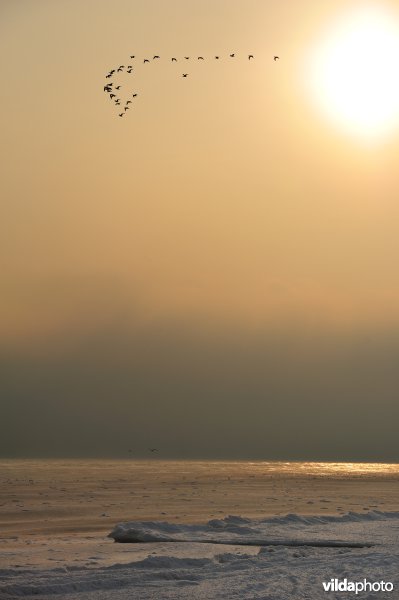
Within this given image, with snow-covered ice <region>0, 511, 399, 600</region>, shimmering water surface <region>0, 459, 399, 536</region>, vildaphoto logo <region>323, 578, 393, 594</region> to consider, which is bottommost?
vildaphoto logo <region>323, 578, 393, 594</region>

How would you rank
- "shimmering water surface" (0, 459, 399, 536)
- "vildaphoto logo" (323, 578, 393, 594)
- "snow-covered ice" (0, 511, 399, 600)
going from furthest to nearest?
"shimmering water surface" (0, 459, 399, 536) < "vildaphoto logo" (323, 578, 393, 594) < "snow-covered ice" (0, 511, 399, 600)

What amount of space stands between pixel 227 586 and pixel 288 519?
1315 cm

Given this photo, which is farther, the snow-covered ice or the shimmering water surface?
the shimmering water surface

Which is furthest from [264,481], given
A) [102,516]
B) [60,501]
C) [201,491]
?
[102,516]

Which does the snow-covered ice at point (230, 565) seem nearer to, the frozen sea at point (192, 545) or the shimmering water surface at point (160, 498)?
the frozen sea at point (192, 545)

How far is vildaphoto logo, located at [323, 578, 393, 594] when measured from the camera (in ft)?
71.6

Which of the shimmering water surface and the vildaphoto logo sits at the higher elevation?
the shimmering water surface

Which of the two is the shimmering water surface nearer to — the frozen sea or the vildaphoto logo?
the frozen sea

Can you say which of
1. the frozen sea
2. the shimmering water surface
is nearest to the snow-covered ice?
the frozen sea

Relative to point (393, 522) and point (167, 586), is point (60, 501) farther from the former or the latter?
point (167, 586)

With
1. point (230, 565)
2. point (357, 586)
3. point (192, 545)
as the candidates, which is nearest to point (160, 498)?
point (192, 545)

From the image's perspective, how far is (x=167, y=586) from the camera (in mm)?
22203

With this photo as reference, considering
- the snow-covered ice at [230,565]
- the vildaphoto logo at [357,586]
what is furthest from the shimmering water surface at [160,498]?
the vildaphoto logo at [357,586]

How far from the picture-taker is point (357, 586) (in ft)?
72.8
